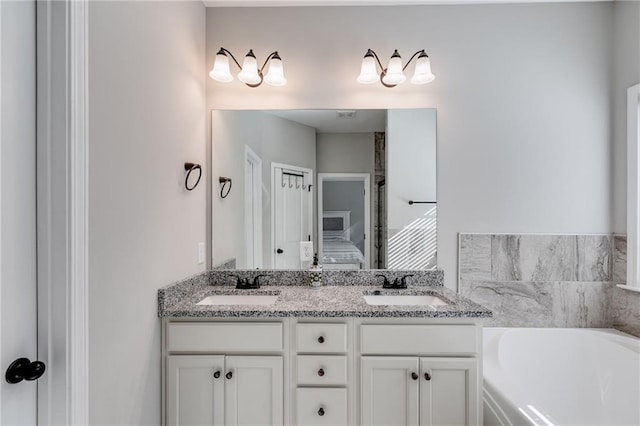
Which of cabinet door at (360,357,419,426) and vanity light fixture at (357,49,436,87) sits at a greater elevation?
vanity light fixture at (357,49,436,87)

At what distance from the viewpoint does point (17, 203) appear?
0.95 m

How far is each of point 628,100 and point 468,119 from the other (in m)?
0.95

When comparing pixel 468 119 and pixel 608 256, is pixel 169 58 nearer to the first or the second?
pixel 468 119

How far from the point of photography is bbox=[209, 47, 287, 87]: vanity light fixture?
6.57 ft

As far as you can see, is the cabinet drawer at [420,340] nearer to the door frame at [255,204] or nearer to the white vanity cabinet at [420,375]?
the white vanity cabinet at [420,375]

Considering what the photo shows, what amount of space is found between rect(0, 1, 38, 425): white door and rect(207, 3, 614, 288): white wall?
128cm

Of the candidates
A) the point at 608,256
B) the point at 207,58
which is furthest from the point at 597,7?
the point at 207,58

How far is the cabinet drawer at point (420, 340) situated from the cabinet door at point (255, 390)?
0.46m

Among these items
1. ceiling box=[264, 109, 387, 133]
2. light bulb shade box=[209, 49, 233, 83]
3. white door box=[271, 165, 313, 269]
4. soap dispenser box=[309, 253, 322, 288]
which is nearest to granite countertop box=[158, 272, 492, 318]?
soap dispenser box=[309, 253, 322, 288]

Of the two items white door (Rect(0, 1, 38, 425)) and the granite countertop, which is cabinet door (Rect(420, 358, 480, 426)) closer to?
the granite countertop

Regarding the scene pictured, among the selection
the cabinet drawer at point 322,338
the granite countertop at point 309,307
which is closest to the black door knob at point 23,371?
the granite countertop at point 309,307

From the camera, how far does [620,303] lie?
6.70 feet

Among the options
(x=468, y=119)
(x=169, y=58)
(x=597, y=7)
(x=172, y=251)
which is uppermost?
(x=597, y=7)

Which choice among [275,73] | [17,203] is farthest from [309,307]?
[275,73]
